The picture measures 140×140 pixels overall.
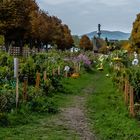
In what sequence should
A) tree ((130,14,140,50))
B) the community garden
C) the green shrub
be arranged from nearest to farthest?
the community garden, the green shrub, tree ((130,14,140,50))

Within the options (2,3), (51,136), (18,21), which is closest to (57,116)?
(51,136)

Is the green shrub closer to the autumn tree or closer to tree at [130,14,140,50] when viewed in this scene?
the autumn tree

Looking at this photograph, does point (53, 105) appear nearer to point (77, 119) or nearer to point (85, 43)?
point (77, 119)

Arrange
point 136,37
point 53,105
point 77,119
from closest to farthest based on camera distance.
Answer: point 77,119
point 53,105
point 136,37

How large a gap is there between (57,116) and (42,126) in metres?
2.21

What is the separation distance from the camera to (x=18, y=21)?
40062 millimetres

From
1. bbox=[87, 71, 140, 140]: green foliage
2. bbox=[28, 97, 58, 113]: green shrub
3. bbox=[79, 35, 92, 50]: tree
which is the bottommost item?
bbox=[87, 71, 140, 140]: green foliage

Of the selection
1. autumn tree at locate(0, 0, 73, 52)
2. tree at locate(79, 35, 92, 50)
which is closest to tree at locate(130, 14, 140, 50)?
autumn tree at locate(0, 0, 73, 52)

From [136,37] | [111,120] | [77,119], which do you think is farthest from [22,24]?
[111,120]

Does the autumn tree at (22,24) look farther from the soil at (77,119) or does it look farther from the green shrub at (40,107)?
the green shrub at (40,107)

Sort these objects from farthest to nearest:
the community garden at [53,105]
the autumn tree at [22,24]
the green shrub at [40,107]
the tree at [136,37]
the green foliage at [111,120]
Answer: the tree at [136,37] → the autumn tree at [22,24] → the green shrub at [40,107] → the community garden at [53,105] → the green foliage at [111,120]

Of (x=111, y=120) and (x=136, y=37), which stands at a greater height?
(x=136, y=37)

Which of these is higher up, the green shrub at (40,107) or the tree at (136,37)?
the tree at (136,37)

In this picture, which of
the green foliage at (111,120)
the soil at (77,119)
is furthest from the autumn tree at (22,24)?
the soil at (77,119)
